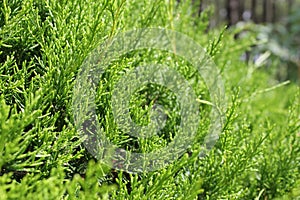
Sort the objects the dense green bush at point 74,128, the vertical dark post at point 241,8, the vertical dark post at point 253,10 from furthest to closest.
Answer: the vertical dark post at point 253,10, the vertical dark post at point 241,8, the dense green bush at point 74,128

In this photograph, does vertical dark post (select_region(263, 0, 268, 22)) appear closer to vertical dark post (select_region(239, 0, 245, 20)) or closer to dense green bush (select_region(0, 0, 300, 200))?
vertical dark post (select_region(239, 0, 245, 20))

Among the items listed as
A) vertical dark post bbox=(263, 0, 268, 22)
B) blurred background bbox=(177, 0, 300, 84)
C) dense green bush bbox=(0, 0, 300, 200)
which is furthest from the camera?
vertical dark post bbox=(263, 0, 268, 22)

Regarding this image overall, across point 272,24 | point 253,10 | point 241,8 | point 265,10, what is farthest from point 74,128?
point 265,10

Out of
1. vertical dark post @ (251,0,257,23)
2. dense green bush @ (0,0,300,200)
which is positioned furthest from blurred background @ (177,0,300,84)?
dense green bush @ (0,0,300,200)

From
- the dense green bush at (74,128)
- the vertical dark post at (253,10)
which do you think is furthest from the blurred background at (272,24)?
the dense green bush at (74,128)

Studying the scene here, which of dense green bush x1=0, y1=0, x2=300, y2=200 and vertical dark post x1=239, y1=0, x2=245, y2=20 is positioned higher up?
dense green bush x1=0, y1=0, x2=300, y2=200

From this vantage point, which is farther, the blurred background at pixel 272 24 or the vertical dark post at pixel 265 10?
the vertical dark post at pixel 265 10

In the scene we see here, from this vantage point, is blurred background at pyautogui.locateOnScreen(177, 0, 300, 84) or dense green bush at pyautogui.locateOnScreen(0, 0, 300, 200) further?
blurred background at pyautogui.locateOnScreen(177, 0, 300, 84)

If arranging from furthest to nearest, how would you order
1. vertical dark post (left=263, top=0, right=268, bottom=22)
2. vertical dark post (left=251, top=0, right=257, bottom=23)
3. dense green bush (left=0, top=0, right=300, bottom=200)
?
vertical dark post (left=263, top=0, right=268, bottom=22) → vertical dark post (left=251, top=0, right=257, bottom=23) → dense green bush (left=0, top=0, right=300, bottom=200)

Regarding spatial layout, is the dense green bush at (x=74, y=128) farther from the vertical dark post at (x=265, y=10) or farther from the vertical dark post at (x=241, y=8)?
the vertical dark post at (x=265, y=10)
